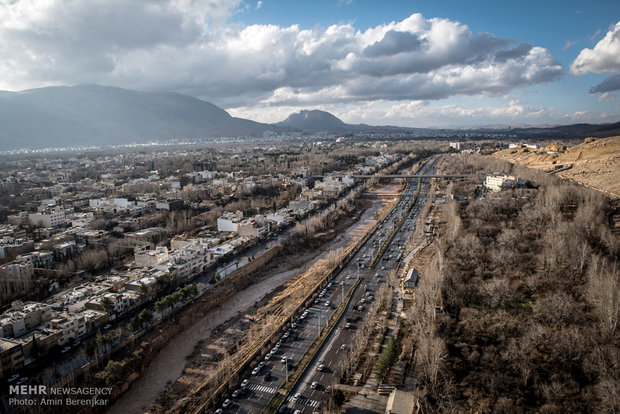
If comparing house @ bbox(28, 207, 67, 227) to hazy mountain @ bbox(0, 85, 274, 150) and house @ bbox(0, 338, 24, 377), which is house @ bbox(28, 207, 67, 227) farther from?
hazy mountain @ bbox(0, 85, 274, 150)

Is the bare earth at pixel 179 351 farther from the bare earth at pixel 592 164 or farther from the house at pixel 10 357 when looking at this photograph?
the bare earth at pixel 592 164

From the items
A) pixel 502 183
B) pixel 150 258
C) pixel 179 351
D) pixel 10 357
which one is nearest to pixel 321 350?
pixel 179 351

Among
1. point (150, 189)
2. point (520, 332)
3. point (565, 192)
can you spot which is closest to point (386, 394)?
point (520, 332)

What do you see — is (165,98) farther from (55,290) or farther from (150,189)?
(55,290)

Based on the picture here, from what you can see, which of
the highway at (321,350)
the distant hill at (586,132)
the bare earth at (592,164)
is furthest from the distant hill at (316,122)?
the highway at (321,350)

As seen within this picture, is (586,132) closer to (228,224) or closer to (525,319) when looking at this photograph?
(228,224)

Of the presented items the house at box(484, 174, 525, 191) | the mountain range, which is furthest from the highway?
the mountain range
